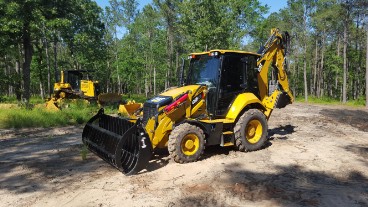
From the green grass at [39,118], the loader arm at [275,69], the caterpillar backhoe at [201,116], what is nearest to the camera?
the caterpillar backhoe at [201,116]

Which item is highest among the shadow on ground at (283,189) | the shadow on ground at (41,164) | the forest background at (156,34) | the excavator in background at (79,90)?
the forest background at (156,34)

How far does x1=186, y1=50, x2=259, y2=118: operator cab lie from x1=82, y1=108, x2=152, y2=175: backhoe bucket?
218 cm

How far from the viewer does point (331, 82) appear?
193ft

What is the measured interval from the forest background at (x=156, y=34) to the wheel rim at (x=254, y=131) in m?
11.2

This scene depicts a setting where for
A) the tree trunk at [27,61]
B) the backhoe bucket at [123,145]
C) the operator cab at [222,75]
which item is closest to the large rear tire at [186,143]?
the backhoe bucket at [123,145]

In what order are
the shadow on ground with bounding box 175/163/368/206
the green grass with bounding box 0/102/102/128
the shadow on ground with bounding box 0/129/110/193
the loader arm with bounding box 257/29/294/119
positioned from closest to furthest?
the shadow on ground with bounding box 175/163/368/206
the shadow on ground with bounding box 0/129/110/193
the loader arm with bounding box 257/29/294/119
the green grass with bounding box 0/102/102/128

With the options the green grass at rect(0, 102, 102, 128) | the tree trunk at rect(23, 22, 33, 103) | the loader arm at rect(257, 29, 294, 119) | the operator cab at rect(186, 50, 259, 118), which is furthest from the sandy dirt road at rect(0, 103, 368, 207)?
the tree trunk at rect(23, 22, 33, 103)

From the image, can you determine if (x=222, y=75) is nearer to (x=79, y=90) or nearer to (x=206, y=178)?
(x=206, y=178)

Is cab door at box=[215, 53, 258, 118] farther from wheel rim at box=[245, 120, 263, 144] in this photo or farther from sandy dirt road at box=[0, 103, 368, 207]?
sandy dirt road at box=[0, 103, 368, 207]

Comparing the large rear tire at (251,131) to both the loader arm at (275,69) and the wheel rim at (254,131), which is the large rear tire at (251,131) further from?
the loader arm at (275,69)

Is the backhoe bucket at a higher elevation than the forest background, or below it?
below

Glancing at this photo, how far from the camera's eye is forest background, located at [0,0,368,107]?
2355 centimetres

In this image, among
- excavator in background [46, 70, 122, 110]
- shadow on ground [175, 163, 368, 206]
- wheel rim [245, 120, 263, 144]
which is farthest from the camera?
excavator in background [46, 70, 122, 110]

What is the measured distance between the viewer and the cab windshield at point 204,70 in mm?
8172
